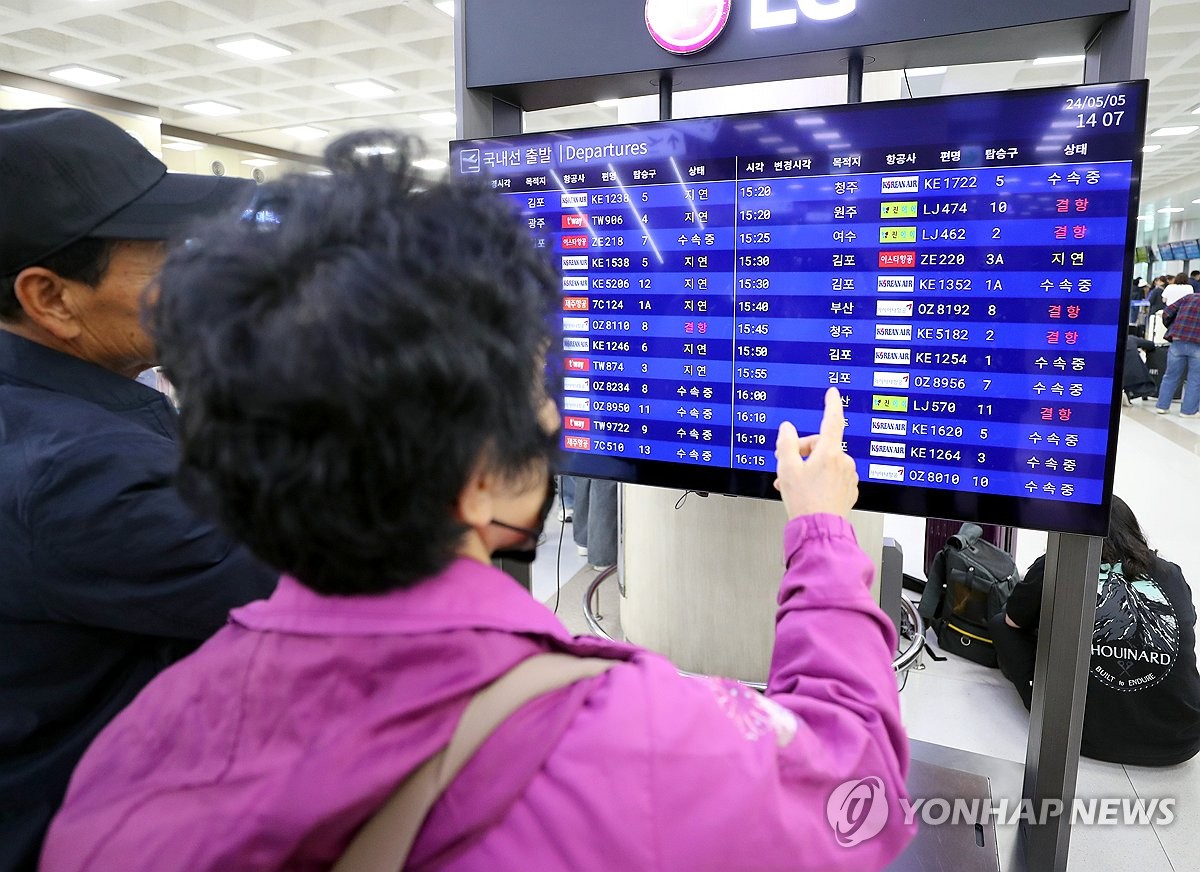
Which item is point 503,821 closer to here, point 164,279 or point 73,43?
point 164,279

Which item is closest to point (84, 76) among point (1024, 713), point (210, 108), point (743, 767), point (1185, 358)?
point (210, 108)

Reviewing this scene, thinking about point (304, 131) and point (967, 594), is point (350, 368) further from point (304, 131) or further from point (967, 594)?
point (304, 131)

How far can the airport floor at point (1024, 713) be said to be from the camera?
2021mm

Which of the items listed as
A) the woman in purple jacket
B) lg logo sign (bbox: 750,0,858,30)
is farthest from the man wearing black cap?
lg logo sign (bbox: 750,0,858,30)

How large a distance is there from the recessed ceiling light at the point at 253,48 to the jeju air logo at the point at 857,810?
895 centimetres

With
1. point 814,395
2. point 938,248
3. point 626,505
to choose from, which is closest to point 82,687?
point 814,395

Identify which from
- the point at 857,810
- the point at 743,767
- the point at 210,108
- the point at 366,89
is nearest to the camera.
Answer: the point at 743,767

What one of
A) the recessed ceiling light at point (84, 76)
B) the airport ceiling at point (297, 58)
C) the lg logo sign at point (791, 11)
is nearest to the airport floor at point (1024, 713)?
the lg logo sign at point (791, 11)

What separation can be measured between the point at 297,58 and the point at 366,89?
4.83 feet

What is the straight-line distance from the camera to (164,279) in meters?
0.64

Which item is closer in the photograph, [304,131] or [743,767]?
[743,767]

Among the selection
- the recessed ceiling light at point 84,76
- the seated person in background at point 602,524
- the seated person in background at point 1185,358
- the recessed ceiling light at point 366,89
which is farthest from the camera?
the recessed ceiling light at point 366,89

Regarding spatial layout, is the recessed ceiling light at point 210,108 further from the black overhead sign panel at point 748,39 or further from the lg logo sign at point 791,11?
the lg logo sign at point 791,11

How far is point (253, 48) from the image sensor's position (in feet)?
26.3
